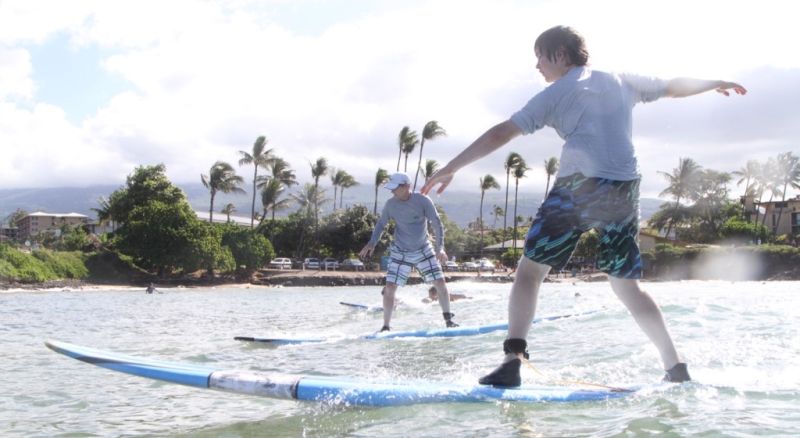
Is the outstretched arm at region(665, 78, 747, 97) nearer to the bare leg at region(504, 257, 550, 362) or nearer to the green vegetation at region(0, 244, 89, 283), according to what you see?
the bare leg at region(504, 257, 550, 362)

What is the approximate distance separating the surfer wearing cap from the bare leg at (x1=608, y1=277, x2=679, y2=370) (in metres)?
4.49

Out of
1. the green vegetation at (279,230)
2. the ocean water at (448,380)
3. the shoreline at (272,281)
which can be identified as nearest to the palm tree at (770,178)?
the green vegetation at (279,230)

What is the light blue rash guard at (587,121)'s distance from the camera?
380cm

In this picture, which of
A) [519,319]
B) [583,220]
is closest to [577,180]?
[583,220]

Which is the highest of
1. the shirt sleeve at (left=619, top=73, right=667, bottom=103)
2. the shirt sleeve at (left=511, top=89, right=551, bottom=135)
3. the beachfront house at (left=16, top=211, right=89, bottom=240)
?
the beachfront house at (left=16, top=211, right=89, bottom=240)

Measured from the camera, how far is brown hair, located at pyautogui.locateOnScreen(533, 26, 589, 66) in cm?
393

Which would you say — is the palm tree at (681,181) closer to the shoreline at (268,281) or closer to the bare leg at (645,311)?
the shoreline at (268,281)

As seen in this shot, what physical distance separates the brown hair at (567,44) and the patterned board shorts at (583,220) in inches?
28.1

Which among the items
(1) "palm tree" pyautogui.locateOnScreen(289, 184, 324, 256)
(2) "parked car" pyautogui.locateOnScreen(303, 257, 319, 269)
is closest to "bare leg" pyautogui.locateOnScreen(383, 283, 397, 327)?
(2) "parked car" pyautogui.locateOnScreen(303, 257, 319, 269)

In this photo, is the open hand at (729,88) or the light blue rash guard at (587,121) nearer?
the light blue rash guard at (587,121)

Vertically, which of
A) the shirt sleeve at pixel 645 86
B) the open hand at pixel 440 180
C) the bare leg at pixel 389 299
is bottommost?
the bare leg at pixel 389 299

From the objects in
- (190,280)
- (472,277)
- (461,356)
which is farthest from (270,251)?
(461,356)

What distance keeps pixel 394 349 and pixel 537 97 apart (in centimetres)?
401

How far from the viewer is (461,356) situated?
6.43 m
